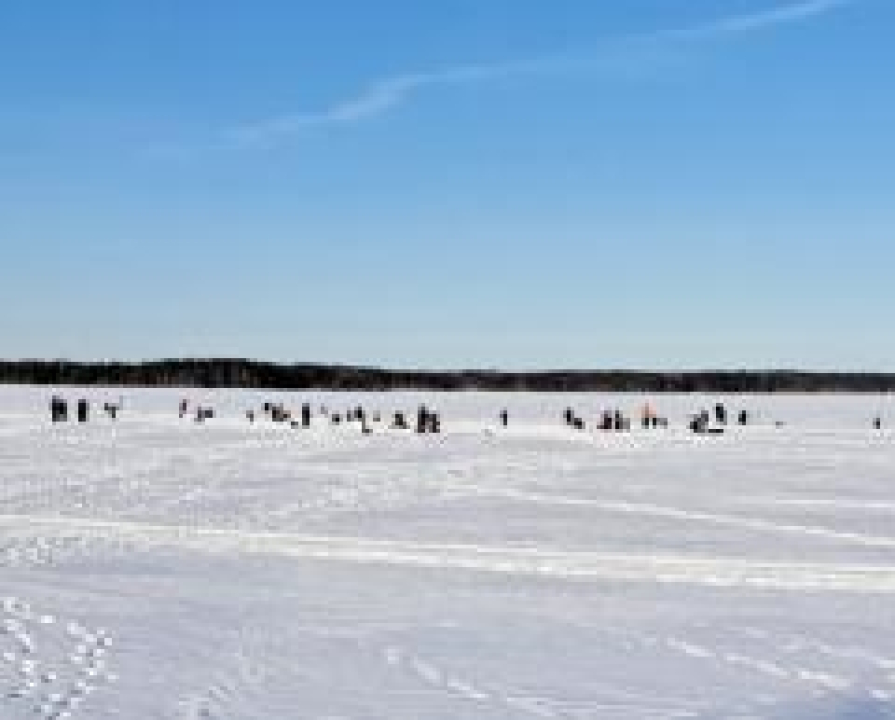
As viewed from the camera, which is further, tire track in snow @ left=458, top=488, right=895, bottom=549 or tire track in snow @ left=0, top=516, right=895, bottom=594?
tire track in snow @ left=458, top=488, right=895, bottom=549

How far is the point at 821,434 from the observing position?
44844mm

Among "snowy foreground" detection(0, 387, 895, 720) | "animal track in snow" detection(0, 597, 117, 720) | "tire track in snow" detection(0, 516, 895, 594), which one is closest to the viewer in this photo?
"animal track in snow" detection(0, 597, 117, 720)

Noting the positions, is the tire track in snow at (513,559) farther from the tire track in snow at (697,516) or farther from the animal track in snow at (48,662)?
the animal track in snow at (48,662)

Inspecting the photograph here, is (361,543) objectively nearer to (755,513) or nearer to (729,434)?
(755,513)

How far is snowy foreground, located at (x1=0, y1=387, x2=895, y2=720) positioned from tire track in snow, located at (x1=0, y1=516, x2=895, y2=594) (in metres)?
0.06

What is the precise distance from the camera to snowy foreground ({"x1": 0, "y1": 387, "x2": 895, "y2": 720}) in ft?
29.5

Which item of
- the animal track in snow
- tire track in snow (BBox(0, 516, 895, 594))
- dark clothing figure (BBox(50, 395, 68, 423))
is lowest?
the animal track in snow

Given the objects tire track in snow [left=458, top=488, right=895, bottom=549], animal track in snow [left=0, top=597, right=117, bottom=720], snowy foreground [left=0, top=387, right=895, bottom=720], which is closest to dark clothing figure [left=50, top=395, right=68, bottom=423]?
snowy foreground [left=0, top=387, right=895, bottom=720]

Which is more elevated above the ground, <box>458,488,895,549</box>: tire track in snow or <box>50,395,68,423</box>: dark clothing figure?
<box>50,395,68,423</box>: dark clothing figure

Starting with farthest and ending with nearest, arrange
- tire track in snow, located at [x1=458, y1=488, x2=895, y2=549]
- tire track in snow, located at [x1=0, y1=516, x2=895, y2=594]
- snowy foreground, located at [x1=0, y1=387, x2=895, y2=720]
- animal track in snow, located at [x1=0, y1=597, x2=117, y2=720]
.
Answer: tire track in snow, located at [x1=458, y1=488, x2=895, y2=549] < tire track in snow, located at [x1=0, y1=516, x2=895, y2=594] < snowy foreground, located at [x1=0, y1=387, x2=895, y2=720] < animal track in snow, located at [x1=0, y1=597, x2=117, y2=720]

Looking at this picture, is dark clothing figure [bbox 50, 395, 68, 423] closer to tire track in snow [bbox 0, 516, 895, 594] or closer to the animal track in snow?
tire track in snow [bbox 0, 516, 895, 594]

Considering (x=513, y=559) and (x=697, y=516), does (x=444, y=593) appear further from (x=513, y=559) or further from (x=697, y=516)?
(x=697, y=516)

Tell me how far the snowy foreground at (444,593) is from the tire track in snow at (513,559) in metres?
0.06

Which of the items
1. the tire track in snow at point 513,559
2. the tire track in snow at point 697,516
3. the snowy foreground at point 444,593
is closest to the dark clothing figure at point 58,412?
the snowy foreground at point 444,593
